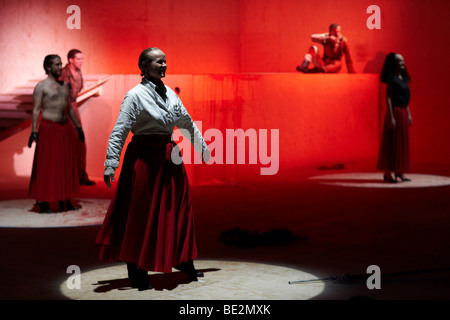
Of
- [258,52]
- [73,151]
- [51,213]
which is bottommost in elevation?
[51,213]

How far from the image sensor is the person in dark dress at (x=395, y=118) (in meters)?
9.64

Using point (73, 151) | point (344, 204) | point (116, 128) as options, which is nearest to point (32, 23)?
point (73, 151)

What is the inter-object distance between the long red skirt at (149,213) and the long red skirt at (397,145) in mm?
5529

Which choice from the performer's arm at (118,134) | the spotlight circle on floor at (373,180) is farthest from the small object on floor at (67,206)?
the performer's arm at (118,134)

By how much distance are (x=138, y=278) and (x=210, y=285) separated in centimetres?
47

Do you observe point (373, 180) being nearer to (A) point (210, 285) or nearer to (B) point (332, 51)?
(B) point (332, 51)

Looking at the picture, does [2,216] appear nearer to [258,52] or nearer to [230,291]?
[230,291]

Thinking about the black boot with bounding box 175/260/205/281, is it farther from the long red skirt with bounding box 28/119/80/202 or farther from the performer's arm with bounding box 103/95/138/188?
the long red skirt with bounding box 28/119/80/202

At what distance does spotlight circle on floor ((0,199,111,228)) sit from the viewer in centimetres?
736

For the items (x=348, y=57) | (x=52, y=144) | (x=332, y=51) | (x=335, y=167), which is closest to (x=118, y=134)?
(x=52, y=144)

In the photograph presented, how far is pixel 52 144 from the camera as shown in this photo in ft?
26.9

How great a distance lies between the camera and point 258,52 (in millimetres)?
14242

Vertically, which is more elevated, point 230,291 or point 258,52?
point 258,52

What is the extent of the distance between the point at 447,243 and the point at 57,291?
3261mm
